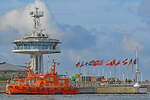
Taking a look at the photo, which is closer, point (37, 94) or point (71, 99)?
point (71, 99)

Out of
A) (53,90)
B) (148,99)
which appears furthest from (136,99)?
(53,90)

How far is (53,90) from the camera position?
19825cm

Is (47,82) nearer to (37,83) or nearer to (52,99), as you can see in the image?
(37,83)

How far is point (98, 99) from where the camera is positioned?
170 meters

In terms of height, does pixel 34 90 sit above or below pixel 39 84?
below

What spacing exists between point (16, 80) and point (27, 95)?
7.92 m

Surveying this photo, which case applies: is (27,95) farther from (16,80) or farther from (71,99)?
(71,99)

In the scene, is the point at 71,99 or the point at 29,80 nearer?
the point at 71,99

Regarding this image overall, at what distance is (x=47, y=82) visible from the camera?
649ft

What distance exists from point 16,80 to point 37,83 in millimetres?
6852

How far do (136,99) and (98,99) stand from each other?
10.5 metres

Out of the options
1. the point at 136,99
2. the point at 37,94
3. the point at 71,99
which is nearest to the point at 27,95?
the point at 37,94

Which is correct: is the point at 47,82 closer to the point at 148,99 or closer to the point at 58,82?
the point at 58,82

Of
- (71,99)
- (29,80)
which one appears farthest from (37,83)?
(71,99)
